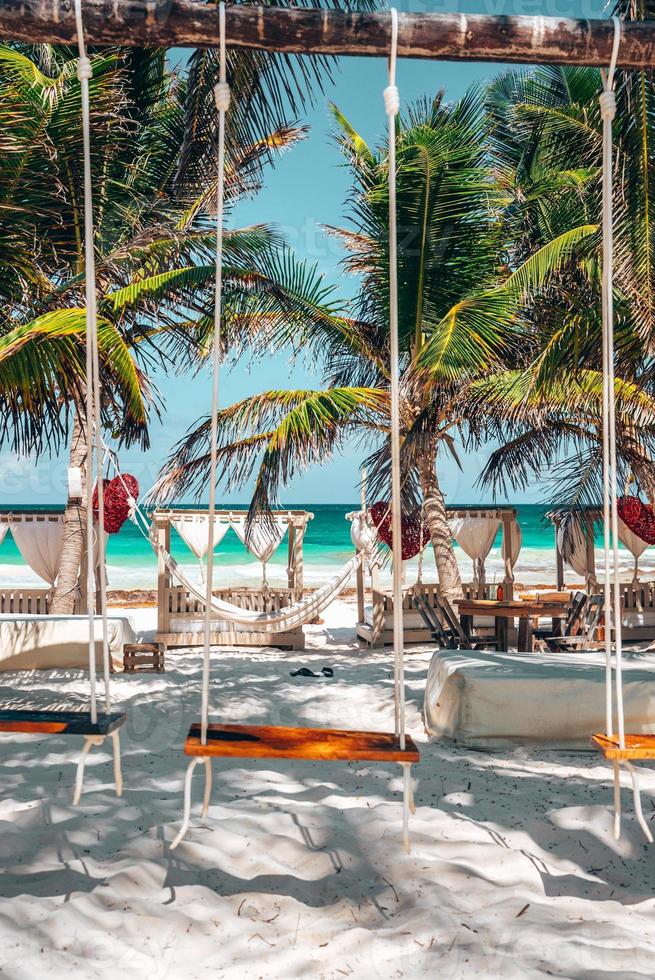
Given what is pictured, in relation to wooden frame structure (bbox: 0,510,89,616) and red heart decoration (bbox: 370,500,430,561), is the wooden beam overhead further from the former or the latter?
wooden frame structure (bbox: 0,510,89,616)

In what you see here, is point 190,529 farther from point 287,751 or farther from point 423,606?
point 287,751

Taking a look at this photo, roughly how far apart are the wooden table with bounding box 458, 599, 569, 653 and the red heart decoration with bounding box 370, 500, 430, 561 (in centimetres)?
88

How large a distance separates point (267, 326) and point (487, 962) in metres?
5.81

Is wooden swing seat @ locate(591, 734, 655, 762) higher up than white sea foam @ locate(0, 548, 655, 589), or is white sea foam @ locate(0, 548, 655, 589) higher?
wooden swing seat @ locate(591, 734, 655, 762)

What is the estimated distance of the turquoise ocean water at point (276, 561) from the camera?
69.2ft

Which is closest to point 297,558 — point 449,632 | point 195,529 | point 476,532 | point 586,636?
point 195,529

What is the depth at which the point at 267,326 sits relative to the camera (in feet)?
22.7

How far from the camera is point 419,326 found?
627 cm

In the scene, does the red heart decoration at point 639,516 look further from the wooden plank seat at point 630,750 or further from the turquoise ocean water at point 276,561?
the turquoise ocean water at point 276,561

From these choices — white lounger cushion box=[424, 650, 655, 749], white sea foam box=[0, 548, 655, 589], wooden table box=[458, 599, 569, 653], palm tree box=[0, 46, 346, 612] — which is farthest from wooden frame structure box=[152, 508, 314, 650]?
Answer: white sea foam box=[0, 548, 655, 589]

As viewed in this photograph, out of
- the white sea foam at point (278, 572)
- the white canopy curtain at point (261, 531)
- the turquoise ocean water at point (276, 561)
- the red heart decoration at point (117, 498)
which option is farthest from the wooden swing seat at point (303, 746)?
the white sea foam at point (278, 572)

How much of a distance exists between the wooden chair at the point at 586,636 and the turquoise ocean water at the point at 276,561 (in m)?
11.3

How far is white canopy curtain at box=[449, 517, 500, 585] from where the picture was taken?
324 inches

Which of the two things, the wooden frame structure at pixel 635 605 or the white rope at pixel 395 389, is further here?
the wooden frame structure at pixel 635 605
